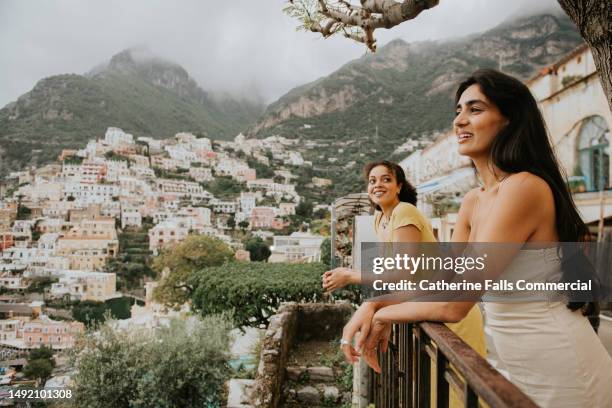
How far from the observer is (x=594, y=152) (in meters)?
7.95

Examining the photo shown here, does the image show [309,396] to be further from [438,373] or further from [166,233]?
[166,233]

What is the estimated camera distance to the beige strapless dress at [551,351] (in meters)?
0.96

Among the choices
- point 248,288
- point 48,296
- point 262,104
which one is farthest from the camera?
point 262,104

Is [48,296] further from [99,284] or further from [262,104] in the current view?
[262,104]

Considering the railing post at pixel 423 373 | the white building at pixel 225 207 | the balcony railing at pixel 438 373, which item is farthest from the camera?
the white building at pixel 225 207

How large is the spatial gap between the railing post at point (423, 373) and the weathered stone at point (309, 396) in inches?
160

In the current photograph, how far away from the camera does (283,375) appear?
5176 mm

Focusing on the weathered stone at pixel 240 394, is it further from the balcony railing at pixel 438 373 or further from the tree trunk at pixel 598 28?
the tree trunk at pixel 598 28

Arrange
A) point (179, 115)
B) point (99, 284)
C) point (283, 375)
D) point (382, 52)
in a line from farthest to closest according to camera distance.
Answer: point (179, 115) → point (382, 52) → point (99, 284) → point (283, 375)

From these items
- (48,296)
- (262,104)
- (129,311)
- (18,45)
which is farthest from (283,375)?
(262,104)

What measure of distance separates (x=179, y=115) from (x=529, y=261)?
11797cm

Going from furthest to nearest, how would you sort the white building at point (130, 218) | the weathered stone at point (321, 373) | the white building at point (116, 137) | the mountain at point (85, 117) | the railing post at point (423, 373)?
the white building at point (116, 137), the mountain at point (85, 117), the white building at point (130, 218), the weathered stone at point (321, 373), the railing post at point (423, 373)

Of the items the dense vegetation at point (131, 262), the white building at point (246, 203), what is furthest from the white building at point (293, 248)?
the white building at point (246, 203)

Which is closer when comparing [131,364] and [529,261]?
[529,261]
